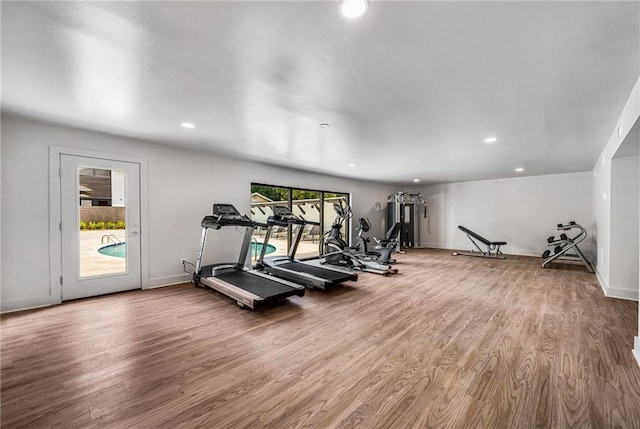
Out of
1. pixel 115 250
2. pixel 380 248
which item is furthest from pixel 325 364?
pixel 380 248

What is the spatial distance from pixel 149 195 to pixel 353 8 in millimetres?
4186

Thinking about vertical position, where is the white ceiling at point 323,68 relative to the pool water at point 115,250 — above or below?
above

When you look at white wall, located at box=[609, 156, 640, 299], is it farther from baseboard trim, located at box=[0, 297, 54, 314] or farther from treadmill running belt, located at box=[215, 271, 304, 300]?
baseboard trim, located at box=[0, 297, 54, 314]

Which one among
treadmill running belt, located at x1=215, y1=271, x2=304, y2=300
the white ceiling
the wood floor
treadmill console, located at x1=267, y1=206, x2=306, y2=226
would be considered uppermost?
the white ceiling

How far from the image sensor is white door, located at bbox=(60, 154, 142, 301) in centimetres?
362

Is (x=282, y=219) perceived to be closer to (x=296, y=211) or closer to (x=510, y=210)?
(x=296, y=211)

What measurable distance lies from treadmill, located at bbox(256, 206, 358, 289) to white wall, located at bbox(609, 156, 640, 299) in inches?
145

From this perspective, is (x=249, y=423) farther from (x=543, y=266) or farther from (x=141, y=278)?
(x=543, y=266)

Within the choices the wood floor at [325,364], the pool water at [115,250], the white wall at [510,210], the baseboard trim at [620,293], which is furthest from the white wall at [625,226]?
the pool water at [115,250]

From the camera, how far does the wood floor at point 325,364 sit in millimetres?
1608

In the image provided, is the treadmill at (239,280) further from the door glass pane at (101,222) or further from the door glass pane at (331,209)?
the door glass pane at (331,209)

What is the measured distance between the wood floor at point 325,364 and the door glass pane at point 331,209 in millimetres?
4306

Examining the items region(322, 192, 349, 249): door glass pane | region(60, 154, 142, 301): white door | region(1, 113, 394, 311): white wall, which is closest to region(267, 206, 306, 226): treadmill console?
region(1, 113, 394, 311): white wall

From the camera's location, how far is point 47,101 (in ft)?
8.93
